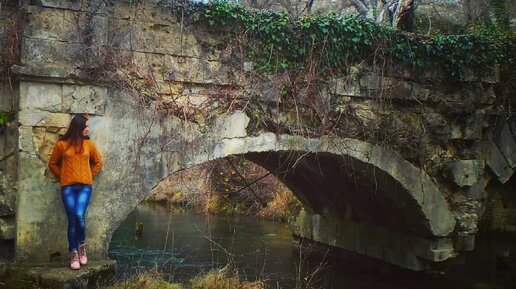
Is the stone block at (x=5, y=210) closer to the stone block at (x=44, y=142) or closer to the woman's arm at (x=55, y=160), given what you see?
the stone block at (x=44, y=142)

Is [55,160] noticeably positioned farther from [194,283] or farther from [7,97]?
[194,283]

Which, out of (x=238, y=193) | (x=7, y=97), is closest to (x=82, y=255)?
(x=7, y=97)

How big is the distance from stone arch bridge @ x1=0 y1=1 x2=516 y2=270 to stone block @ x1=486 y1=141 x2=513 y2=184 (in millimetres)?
19

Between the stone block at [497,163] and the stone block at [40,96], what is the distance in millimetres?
5678

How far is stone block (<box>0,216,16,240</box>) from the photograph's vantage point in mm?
4926

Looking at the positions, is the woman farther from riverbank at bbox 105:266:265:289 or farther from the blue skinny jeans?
riverbank at bbox 105:266:265:289

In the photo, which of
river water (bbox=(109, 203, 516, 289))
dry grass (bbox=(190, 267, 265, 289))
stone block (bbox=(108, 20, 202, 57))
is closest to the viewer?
stone block (bbox=(108, 20, 202, 57))

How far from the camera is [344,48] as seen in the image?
21.1 ft

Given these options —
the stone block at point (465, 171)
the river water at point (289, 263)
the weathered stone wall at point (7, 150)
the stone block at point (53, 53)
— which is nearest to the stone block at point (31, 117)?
the weathered stone wall at point (7, 150)

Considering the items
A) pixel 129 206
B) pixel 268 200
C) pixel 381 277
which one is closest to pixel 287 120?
pixel 129 206

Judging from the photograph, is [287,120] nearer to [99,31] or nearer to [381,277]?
[99,31]

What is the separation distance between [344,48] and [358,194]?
293 centimetres

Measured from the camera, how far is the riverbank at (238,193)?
44.1ft

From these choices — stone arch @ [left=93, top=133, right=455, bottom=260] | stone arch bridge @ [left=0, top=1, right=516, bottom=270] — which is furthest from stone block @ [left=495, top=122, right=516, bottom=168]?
stone arch @ [left=93, top=133, right=455, bottom=260]
